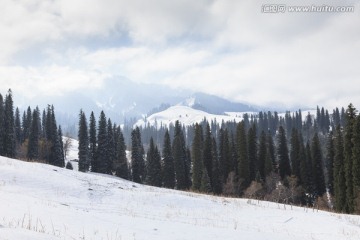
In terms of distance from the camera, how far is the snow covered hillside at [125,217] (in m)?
8.78

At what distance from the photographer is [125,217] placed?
11.6 metres

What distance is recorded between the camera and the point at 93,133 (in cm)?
9550

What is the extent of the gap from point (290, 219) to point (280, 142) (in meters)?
77.4

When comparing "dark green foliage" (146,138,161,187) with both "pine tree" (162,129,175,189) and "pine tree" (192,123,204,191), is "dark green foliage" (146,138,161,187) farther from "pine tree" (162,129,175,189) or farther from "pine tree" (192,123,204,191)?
"pine tree" (192,123,204,191)

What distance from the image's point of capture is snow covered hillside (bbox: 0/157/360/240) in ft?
28.8

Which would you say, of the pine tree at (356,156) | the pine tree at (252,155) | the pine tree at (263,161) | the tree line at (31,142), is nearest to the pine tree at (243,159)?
the pine tree at (252,155)

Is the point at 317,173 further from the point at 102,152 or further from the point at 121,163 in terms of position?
the point at 102,152

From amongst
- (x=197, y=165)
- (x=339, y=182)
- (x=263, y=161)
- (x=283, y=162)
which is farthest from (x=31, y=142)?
(x=339, y=182)

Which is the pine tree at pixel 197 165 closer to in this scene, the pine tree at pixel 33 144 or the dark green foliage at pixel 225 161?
the dark green foliage at pixel 225 161

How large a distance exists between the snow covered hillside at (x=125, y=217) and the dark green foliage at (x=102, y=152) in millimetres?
69324

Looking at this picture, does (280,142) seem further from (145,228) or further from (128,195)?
(145,228)

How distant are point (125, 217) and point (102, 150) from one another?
80.8 meters

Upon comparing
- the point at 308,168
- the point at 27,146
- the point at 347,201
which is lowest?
the point at 347,201

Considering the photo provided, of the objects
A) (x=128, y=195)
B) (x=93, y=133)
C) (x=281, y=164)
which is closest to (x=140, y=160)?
(x=93, y=133)
